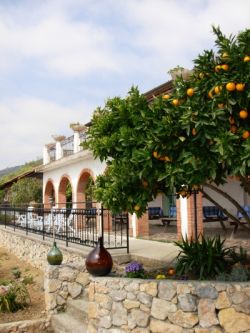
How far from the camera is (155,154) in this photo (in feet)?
15.6

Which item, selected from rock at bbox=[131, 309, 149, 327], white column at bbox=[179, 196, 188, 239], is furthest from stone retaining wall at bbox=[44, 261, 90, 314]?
white column at bbox=[179, 196, 188, 239]

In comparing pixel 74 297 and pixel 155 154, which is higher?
pixel 155 154

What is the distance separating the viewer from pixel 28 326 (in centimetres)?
732

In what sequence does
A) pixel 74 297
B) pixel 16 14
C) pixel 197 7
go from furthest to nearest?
pixel 74 297, pixel 16 14, pixel 197 7

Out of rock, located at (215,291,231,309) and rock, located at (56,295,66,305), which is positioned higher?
rock, located at (215,291,231,309)

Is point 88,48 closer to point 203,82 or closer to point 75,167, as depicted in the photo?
point 203,82

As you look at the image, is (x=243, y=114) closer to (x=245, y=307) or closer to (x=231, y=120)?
(x=231, y=120)

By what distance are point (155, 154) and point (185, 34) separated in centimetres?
310

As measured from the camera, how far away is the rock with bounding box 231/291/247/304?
5066 millimetres

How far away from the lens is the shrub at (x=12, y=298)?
8.11m

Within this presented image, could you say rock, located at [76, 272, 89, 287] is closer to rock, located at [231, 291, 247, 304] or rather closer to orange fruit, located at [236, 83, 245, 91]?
rock, located at [231, 291, 247, 304]

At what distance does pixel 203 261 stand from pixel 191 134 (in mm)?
2656

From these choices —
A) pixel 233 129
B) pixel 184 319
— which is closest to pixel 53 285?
pixel 184 319

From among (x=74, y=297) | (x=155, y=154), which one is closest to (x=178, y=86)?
(x=155, y=154)
